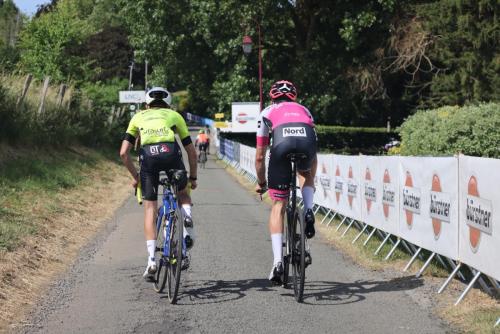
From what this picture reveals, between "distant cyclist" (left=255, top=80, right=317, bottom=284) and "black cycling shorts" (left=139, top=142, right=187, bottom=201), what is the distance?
0.81 meters

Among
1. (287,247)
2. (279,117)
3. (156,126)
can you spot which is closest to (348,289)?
(287,247)

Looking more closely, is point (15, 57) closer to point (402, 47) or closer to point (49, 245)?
point (402, 47)

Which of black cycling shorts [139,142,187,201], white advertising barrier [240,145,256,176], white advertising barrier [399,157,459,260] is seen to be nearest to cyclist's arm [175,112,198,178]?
black cycling shorts [139,142,187,201]

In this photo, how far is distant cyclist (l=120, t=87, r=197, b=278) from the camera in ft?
22.5

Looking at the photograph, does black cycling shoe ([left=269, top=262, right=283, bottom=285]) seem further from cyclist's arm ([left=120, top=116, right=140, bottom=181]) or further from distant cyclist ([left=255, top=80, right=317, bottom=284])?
cyclist's arm ([left=120, top=116, right=140, bottom=181])

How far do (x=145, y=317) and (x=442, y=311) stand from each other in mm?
2623

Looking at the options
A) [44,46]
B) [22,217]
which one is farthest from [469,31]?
[44,46]

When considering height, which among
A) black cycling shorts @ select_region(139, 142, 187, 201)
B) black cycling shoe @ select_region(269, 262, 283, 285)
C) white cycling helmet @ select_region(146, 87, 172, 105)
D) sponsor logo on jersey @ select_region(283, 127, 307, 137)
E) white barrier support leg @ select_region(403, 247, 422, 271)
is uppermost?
white cycling helmet @ select_region(146, 87, 172, 105)

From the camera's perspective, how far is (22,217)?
35.9ft

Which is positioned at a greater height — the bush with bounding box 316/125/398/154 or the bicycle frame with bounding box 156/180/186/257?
the bush with bounding box 316/125/398/154

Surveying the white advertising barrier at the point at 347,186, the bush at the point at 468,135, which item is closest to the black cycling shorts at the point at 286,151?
the white advertising barrier at the point at 347,186

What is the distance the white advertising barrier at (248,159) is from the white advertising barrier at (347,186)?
44.4ft

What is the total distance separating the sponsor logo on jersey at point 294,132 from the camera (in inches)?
260

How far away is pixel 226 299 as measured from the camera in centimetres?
686
